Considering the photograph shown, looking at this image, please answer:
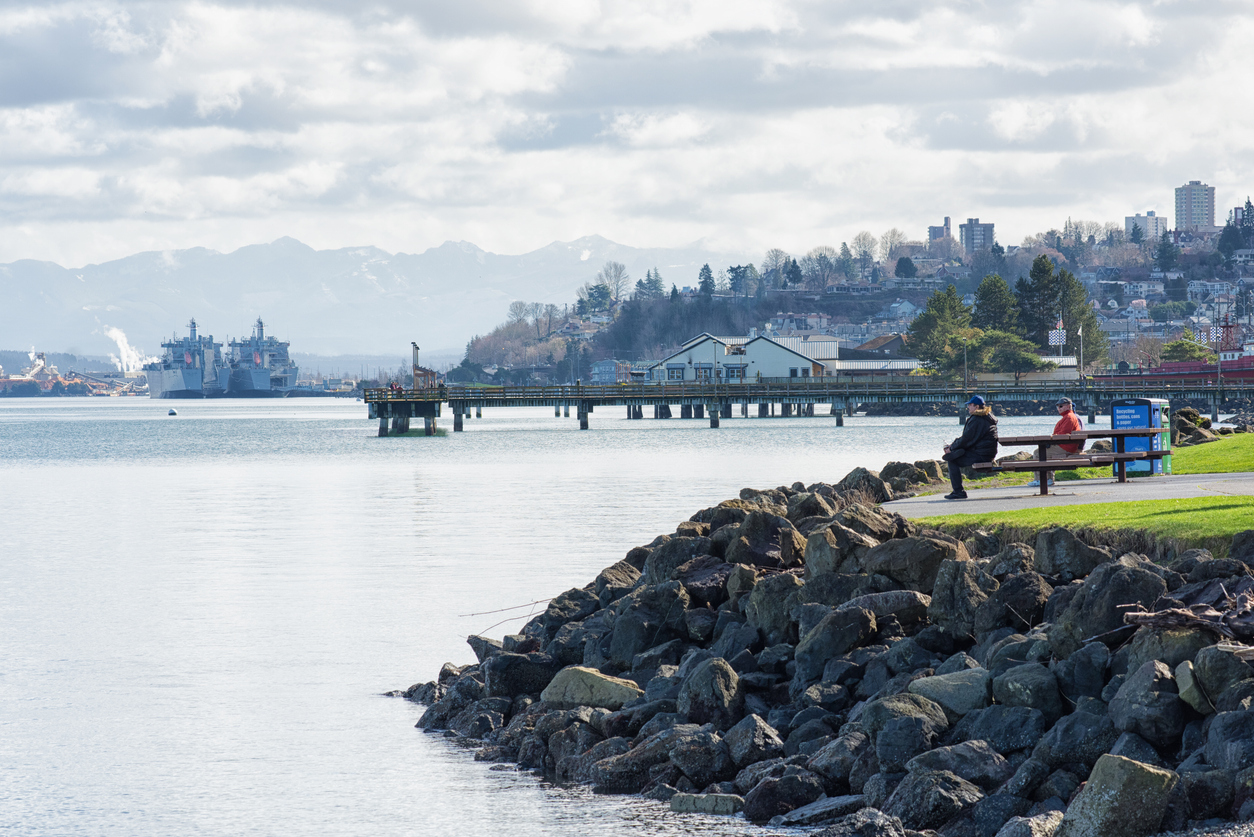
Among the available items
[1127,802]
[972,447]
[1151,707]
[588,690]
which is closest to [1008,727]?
[1151,707]

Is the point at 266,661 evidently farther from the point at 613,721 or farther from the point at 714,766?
the point at 714,766

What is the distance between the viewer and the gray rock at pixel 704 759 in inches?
523

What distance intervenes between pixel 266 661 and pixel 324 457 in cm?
6118

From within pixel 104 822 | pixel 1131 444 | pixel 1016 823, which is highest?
pixel 1131 444

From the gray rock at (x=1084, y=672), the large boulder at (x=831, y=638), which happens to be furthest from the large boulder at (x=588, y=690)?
the gray rock at (x=1084, y=672)

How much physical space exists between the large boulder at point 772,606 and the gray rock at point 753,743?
288 cm

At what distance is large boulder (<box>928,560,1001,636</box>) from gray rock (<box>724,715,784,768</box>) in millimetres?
2538

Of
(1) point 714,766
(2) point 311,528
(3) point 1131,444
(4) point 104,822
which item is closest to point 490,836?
(1) point 714,766

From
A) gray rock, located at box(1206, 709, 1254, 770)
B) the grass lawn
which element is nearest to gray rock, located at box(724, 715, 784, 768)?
gray rock, located at box(1206, 709, 1254, 770)

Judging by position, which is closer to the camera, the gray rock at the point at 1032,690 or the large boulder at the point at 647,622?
the gray rock at the point at 1032,690

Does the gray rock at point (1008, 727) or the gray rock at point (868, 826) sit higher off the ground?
the gray rock at point (1008, 727)

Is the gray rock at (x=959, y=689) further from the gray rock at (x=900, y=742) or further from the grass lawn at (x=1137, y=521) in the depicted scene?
the grass lawn at (x=1137, y=521)

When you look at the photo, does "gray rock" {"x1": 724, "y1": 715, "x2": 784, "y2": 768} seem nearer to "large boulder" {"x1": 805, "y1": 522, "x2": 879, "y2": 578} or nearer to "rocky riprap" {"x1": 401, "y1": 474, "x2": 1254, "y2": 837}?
"rocky riprap" {"x1": 401, "y1": 474, "x2": 1254, "y2": 837}

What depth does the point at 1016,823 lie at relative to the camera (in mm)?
10258
